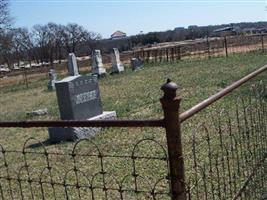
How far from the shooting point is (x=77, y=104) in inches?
377

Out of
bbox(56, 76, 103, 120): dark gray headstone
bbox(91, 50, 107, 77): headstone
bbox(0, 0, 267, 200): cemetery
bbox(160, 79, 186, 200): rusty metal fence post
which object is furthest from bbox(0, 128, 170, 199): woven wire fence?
bbox(91, 50, 107, 77): headstone

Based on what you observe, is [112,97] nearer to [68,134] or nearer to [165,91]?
[68,134]

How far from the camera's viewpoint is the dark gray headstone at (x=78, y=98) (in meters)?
9.45

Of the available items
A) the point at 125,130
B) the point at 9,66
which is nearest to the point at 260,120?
the point at 125,130

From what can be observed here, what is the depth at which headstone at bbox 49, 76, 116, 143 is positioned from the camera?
9117mm

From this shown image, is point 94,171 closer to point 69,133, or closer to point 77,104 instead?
point 69,133

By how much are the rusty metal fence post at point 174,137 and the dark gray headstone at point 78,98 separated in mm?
7155

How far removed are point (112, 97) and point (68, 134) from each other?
265 inches

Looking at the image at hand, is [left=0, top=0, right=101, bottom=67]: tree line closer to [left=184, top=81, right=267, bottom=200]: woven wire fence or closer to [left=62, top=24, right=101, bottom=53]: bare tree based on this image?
[left=62, top=24, right=101, bottom=53]: bare tree

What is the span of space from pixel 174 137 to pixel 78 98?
24.2 ft

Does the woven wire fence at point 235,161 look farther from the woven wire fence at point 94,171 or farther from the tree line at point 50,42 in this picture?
the tree line at point 50,42

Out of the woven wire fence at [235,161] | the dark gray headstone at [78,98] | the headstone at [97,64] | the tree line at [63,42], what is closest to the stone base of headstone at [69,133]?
the dark gray headstone at [78,98]

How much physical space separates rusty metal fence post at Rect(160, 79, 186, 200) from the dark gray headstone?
716cm

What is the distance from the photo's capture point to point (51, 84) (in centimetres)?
2389
